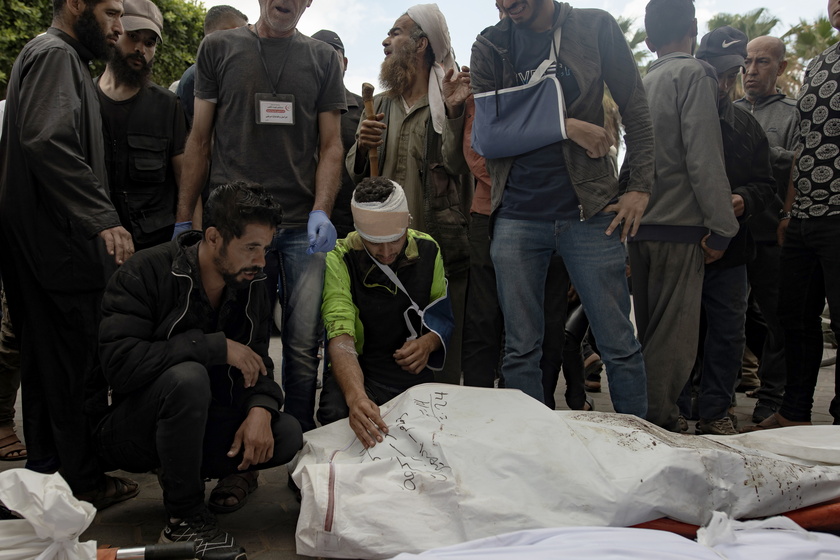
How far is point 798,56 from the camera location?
22.4m

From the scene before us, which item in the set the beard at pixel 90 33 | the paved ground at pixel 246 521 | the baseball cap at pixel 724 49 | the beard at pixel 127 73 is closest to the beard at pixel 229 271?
the paved ground at pixel 246 521

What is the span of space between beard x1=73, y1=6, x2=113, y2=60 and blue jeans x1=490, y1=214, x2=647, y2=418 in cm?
181

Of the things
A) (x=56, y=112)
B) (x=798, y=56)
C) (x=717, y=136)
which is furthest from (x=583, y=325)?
(x=798, y=56)

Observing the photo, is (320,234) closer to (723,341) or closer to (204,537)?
(204,537)

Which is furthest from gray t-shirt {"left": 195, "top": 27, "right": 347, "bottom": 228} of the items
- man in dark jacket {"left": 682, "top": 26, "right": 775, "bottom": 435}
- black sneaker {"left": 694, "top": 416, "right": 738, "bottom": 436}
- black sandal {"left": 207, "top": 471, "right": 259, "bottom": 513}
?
black sneaker {"left": 694, "top": 416, "right": 738, "bottom": 436}

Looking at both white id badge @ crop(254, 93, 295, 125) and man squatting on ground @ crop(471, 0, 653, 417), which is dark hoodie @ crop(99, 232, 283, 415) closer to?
white id badge @ crop(254, 93, 295, 125)

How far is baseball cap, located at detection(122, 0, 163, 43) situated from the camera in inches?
145

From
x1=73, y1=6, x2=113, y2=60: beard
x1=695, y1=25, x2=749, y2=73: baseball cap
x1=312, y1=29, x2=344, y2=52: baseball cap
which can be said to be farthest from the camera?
x1=312, y1=29, x2=344, y2=52: baseball cap

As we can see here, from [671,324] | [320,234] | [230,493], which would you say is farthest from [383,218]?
[671,324]

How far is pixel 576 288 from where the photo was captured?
10.7 ft

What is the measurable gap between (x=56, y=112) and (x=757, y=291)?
3939 millimetres

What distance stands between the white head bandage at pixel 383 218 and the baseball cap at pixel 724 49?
226cm

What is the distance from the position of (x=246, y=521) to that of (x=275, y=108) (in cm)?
175

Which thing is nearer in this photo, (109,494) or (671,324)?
(109,494)
